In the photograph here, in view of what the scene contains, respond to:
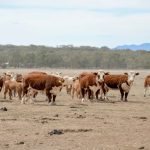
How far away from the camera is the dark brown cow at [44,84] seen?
1019 inches

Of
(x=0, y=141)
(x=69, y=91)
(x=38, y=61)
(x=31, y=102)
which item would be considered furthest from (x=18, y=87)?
(x=38, y=61)

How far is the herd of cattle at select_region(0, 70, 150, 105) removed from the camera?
2595 cm

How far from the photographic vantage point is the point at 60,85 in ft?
85.8

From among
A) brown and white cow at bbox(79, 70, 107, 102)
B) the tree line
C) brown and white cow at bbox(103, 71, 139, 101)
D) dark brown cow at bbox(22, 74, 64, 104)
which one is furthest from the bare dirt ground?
the tree line

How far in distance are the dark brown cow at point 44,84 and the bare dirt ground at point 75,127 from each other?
166cm

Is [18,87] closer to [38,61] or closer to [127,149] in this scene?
[127,149]

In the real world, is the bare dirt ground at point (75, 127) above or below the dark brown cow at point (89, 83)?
below

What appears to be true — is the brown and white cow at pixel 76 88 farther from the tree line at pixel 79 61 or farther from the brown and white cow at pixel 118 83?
the tree line at pixel 79 61

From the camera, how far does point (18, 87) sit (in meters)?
28.7

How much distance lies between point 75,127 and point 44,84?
30.2 feet

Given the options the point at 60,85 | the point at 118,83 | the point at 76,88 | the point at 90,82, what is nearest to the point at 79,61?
the point at 76,88

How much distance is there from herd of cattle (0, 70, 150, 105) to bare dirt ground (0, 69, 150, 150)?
67.7 inches

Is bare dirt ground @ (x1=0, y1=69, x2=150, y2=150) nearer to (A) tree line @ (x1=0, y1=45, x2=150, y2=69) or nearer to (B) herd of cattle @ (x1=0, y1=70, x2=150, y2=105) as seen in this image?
(B) herd of cattle @ (x1=0, y1=70, x2=150, y2=105)

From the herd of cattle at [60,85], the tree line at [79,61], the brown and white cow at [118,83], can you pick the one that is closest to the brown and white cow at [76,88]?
the herd of cattle at [60,85]
